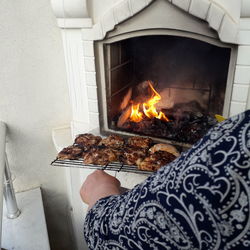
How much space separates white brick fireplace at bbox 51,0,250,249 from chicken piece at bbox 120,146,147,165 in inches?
13.3

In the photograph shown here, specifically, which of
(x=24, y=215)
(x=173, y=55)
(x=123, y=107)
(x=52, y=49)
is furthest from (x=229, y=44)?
(x=24, y=215)

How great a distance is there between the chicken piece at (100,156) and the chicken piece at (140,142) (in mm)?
113

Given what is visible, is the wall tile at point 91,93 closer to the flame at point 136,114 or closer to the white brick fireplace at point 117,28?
the white brick fireplace at point 117,28

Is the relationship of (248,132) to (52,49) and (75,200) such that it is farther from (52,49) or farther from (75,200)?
(75,200)

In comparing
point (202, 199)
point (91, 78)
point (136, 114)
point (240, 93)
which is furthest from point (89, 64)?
point (202, 199)

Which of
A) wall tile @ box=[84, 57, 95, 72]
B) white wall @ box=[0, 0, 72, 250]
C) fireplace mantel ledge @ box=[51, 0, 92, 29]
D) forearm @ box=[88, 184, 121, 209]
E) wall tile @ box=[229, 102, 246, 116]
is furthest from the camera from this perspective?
white wall @ box=[0, 0, 72, 250]

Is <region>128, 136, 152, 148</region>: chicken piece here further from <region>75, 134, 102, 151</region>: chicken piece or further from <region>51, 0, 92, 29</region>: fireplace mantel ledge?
<region>51, 0, 92, 29</region>: fireplace mantel ledge

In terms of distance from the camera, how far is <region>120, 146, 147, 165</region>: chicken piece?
106 centimetres

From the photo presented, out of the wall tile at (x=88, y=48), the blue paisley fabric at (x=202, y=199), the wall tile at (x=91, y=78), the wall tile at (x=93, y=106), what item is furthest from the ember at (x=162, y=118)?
the blue paisley fabric at (x=202, y=199)

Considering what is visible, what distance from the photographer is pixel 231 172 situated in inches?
15.6

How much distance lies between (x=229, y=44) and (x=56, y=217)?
155cm

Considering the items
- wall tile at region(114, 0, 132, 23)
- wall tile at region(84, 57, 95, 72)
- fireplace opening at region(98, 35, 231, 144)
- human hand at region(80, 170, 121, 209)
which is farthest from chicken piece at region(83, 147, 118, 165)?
wall tile at region(114, 0, 132, 23)

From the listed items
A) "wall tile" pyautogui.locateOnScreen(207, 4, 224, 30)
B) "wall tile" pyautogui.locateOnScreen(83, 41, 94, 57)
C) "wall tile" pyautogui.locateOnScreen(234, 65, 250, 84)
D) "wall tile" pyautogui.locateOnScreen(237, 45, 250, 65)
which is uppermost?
"wall tile" pyautogui.locateOnScreen(207, 4, 224, 30)

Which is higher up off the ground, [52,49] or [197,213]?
[52,49]
